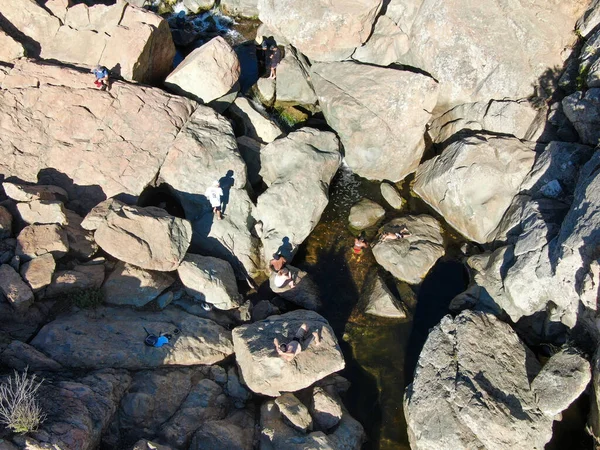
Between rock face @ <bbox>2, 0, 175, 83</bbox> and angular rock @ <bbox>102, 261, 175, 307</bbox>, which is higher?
rock face @ <bbox>2, 0, 175, 83</bbox>

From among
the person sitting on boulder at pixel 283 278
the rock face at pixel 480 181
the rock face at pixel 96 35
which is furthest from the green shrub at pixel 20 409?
the rock face at pixel 480 181

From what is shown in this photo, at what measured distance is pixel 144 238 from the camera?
50.5 feet

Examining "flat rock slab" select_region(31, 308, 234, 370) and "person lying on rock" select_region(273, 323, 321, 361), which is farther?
"person lying on rock" select_region(273, 323, 321, 361)

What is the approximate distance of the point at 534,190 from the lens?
17344 millimetres

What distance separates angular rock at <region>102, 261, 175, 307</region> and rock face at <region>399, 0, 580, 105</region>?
45.7ft

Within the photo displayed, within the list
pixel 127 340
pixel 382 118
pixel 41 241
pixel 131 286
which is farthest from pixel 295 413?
pixel 382 118

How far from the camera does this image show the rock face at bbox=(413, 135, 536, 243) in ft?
58.7

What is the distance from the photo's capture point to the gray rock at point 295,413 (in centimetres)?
1322

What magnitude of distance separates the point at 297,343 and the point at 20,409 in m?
6.97

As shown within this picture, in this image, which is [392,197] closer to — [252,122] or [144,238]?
[252,122]

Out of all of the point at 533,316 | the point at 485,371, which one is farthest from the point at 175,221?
the point at 533,316

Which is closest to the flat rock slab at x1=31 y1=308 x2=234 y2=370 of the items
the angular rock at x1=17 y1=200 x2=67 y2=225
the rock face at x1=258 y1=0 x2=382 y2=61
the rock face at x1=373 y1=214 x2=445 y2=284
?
the angular rock at x1=17 y1=200 x2=67 y2=225

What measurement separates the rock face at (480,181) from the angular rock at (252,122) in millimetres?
6908

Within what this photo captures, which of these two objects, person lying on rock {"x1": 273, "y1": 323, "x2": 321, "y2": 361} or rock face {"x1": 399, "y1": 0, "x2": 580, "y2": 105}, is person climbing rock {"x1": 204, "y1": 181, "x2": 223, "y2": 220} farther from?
rock face {"x1": 399, "y1": 0, "x2": 580, "y2": 105}
